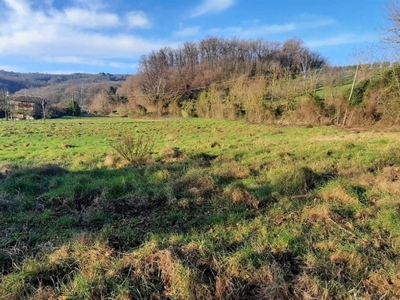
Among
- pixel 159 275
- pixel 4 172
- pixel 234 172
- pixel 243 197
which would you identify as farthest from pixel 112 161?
pixel 159 275

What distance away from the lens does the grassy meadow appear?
3.33 meters

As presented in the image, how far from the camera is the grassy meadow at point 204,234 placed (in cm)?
333

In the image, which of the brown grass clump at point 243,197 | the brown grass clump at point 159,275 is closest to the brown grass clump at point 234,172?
the brown grass clump at point 243,197

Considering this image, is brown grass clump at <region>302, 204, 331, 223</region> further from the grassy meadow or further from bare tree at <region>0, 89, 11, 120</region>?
bare tree at <region>0, 89, 11, 120</region>

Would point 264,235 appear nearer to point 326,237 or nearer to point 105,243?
point 326,237

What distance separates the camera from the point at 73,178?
27.5 ft

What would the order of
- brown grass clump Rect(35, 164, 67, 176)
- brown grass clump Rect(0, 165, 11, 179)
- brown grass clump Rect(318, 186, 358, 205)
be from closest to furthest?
brown grass clump Rect(318, 186, 358, 205) → brown grass clump Rect(0, 165, 11, 179) → brown grass clump Rect(35, 164, 67, 176)

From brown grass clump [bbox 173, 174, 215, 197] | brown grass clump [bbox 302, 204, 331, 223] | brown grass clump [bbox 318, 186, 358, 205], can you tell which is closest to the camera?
brown grass clump [bbox 302, 204, 331, 223]

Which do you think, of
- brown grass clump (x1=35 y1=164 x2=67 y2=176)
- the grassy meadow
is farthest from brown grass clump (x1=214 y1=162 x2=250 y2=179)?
brown grass clump (x1=35 y1=164 x2=67 y2=176)

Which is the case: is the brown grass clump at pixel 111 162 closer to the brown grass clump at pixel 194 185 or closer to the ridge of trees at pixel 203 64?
the brown grass clump at pixel 194 185

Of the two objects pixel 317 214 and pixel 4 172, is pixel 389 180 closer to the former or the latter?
pixel 317 214

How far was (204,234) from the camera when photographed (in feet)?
15.4

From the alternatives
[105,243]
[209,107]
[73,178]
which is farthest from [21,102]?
[105,243]

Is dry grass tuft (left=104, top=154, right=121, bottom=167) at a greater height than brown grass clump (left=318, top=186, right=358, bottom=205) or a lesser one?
lesser
